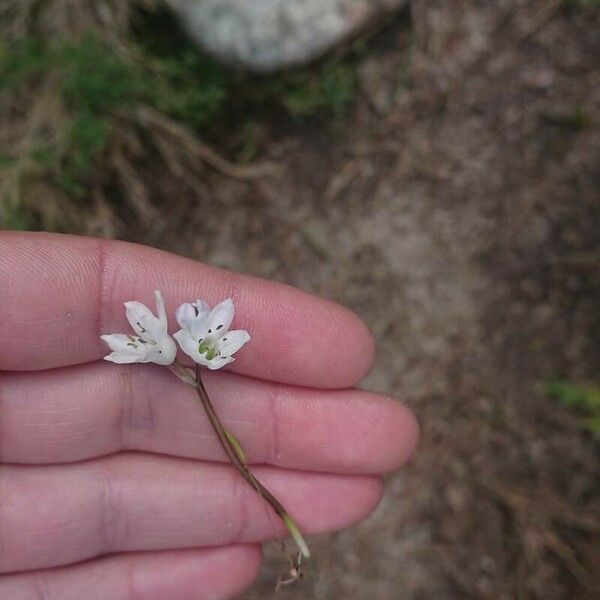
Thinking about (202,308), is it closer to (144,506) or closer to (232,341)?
(232,341)

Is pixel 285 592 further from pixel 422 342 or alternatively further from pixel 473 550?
pixel 422 342

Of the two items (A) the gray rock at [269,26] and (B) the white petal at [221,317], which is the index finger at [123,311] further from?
(A) the gray rock at [269,26]

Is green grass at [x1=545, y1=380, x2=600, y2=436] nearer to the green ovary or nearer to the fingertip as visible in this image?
the fingertip

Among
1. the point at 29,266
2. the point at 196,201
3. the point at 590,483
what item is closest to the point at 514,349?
the point at 590,483

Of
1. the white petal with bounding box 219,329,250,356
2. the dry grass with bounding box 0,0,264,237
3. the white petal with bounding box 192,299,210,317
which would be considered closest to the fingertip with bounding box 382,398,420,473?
the white petal with bounding box 219,329,250,356

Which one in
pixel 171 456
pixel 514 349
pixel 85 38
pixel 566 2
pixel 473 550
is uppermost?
pixel 566 2

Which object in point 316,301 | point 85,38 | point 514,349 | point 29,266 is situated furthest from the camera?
point 514,349
